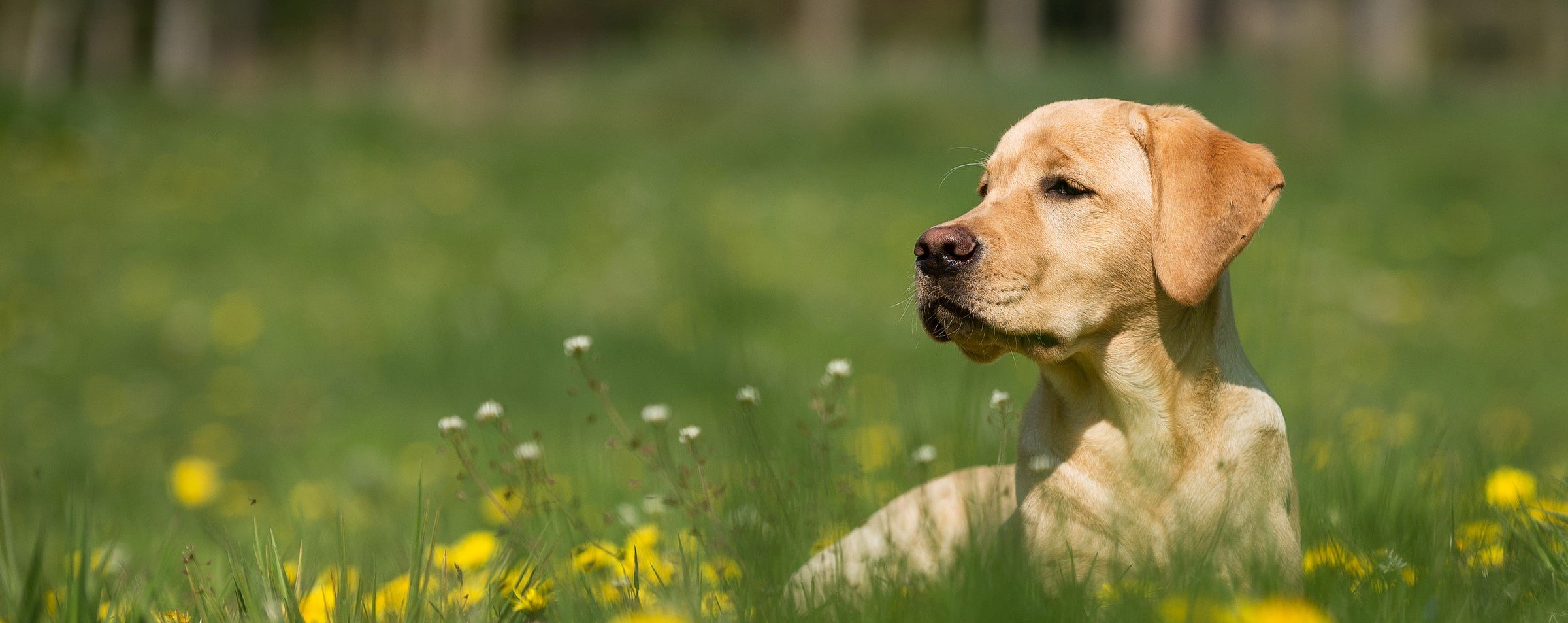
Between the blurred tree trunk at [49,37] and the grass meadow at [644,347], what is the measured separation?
6.85m

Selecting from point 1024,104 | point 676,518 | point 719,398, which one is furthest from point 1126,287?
point 1024,104

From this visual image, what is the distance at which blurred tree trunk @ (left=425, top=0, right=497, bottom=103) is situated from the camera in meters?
15.0

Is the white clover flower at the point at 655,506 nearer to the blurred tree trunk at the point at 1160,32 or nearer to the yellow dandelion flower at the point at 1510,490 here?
the yellow dandelion flower at the point at 1510,490

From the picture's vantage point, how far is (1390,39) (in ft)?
66.8

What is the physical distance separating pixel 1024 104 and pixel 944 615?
47.3ft

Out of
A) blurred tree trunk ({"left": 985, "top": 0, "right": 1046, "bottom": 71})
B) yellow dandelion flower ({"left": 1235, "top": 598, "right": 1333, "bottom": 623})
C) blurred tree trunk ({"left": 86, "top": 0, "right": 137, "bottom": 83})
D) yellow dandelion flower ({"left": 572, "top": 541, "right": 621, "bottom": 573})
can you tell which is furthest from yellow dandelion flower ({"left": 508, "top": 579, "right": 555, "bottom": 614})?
blurred tree trunk ({"left": 86, "top": 0, "right": 137, "bottom": 83})

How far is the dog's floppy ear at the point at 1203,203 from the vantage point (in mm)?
2631

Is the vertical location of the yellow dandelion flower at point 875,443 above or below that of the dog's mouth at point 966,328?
below

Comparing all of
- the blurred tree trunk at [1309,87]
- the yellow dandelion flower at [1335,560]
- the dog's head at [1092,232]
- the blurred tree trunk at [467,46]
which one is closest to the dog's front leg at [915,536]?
the dog's head at [1092,232]

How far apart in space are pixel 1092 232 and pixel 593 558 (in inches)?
55.3

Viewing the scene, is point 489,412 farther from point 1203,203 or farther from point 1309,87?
point 1309,87

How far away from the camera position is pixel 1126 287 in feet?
9.20

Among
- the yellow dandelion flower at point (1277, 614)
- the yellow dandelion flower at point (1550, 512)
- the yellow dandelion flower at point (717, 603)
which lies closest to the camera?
the yellow dandelion flower at point (1277, 614)

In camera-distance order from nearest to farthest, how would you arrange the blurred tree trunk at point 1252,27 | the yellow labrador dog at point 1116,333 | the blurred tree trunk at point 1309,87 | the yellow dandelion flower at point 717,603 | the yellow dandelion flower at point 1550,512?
the yellow dandelion flower at point 717,603 < the yellow dandelion flower at point 1550,512 < the yellow labrador dog at point 1116,333 < the blurred tree trunk at point 1309,87 < the blurred tree trunk at point 1252,27
